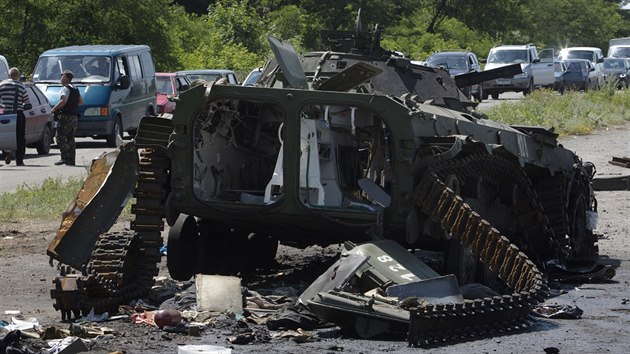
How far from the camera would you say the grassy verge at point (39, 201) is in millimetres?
16766

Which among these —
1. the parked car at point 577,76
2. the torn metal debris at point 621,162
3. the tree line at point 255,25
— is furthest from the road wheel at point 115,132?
the parked car at point 577,76

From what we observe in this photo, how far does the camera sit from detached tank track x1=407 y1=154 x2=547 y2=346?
30.4ft

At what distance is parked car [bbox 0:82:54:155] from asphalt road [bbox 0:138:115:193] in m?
0.29

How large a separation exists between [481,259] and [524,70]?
126ft

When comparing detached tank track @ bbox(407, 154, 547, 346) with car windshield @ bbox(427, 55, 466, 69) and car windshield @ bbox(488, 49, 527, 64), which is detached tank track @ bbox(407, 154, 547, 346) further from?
car windshield @ bbox(488, 49, 527, 64)

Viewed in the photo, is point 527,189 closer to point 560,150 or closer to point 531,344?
point 560,150

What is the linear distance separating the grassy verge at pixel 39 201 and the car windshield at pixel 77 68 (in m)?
9.16

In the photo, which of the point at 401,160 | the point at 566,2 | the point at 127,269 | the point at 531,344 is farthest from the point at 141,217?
the point at 566,2

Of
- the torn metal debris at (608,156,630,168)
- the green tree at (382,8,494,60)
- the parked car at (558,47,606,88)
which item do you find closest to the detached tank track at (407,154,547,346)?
the torn metal debris at (608,156,630,168)

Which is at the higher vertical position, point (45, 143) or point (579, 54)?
point (45, 143)

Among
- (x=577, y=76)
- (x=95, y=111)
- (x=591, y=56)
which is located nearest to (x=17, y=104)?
(x=95, y=111)

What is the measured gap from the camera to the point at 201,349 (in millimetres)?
8383

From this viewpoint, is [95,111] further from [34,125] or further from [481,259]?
[481,259]

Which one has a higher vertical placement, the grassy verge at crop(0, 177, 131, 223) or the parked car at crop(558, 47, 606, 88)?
the grassy verge at crop(0, 177, 131, 223)
